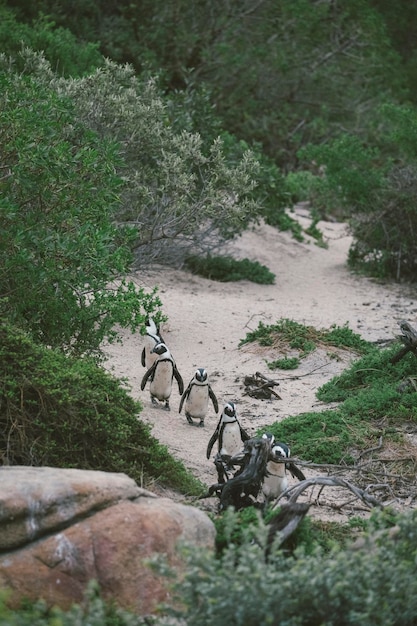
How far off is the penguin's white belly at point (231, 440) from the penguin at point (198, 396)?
3.51 ft

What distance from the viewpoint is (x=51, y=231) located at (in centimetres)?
838

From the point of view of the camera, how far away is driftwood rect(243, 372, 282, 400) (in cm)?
1009

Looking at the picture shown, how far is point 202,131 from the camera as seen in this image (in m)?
15.5

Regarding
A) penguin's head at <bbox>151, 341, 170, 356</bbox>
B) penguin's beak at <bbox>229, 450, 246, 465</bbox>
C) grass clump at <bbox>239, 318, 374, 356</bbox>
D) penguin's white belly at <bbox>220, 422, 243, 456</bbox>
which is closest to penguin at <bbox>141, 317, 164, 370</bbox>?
penguin's head at <bbox>151, 341, 170, 356</bbox>

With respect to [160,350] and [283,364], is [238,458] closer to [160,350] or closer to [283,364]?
[160,350]

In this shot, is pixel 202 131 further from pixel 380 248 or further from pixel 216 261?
pixel 380 248

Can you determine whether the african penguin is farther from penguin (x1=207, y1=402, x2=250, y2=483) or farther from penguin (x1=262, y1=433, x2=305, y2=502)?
penguin (x1=207, y1=402, x2=250, y2=483)

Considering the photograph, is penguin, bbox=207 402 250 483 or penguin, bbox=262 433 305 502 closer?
penguin, bbox=262 433 305 502

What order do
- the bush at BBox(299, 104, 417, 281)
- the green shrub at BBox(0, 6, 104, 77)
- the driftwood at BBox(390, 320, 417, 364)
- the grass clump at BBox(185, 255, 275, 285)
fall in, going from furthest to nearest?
the green shrub at BBox(0, 6, 104, 77) < the bush at BBox(299, 104, 417, 281) < the grass clump at BBox(185, 255, 275, 285) < the driftwood at BBox(390, 320, 417, 364)

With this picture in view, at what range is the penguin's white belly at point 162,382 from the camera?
9.51 metres

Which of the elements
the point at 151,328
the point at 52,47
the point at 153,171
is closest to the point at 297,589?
the point at 151,328

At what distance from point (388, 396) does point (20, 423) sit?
3.77 metres

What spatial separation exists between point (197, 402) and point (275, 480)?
2080 millimetres

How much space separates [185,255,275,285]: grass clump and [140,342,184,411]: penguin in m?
5.55
